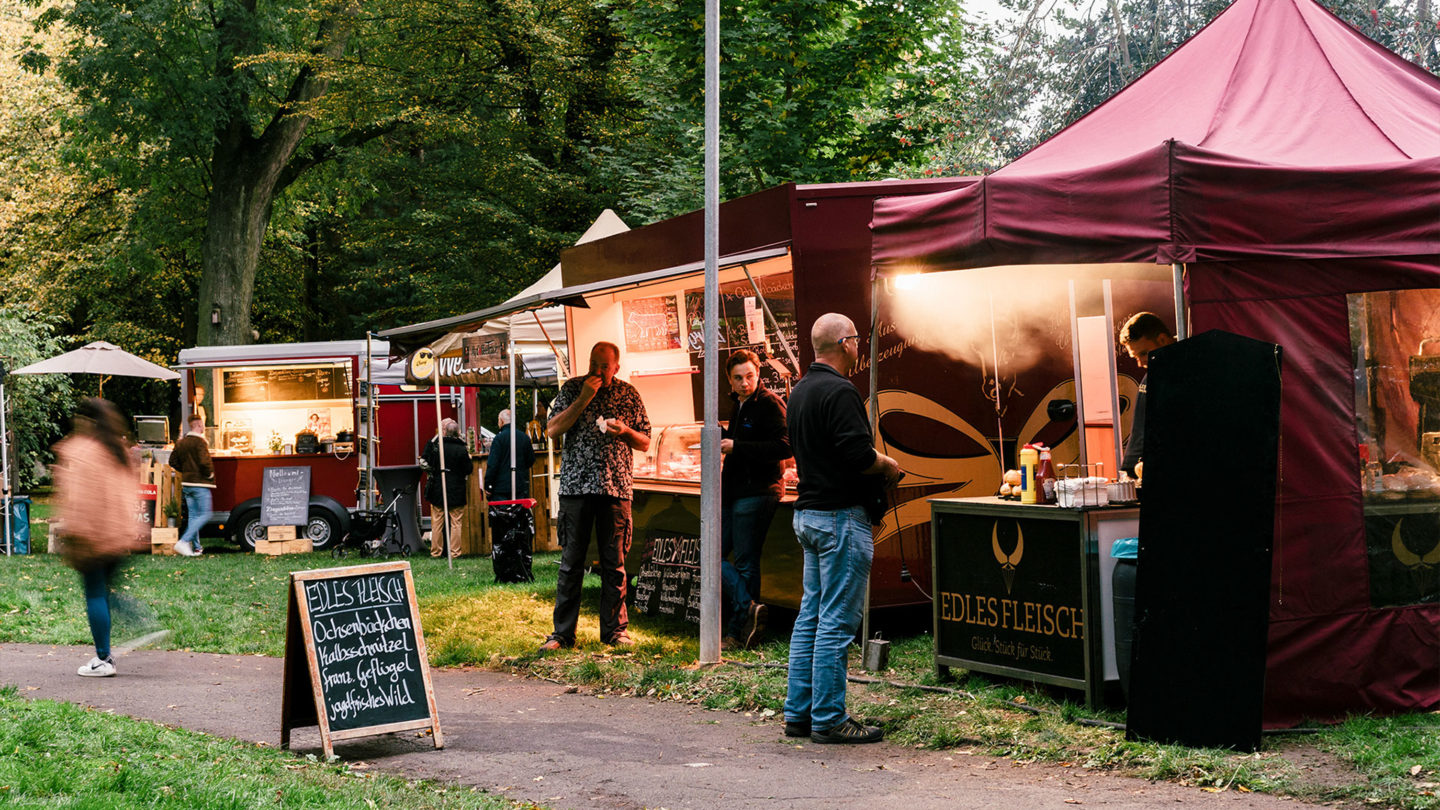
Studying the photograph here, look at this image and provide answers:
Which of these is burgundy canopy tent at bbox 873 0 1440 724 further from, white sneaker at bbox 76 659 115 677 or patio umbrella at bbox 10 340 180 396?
patio umbrella at bbox 10 340 180 396

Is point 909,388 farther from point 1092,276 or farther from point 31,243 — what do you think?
point 31,243

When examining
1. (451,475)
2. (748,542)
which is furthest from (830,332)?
(451,475)

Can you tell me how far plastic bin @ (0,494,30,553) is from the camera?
19.5 metres

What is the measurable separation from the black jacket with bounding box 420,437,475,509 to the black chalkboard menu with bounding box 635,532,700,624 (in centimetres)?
631

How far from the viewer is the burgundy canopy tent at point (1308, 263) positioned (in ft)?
20.6

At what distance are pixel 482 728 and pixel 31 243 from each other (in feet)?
94.4

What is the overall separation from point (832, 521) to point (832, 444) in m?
0.38

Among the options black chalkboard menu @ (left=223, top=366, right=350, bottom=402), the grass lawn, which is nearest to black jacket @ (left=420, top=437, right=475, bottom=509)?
the grass lawn

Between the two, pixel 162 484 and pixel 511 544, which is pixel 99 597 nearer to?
pixel 511 544

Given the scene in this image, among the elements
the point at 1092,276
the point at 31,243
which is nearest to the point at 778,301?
the point at 1092,276

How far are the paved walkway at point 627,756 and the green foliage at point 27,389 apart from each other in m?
→ 20.6

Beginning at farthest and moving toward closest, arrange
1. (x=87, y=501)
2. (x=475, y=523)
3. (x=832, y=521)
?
(x=475, y=523), (x=87, y=501), (x=832, y=521)

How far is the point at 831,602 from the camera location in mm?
6641

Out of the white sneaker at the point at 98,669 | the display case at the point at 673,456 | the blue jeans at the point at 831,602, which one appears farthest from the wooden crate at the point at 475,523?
the blue jeans at the point at 831,602
